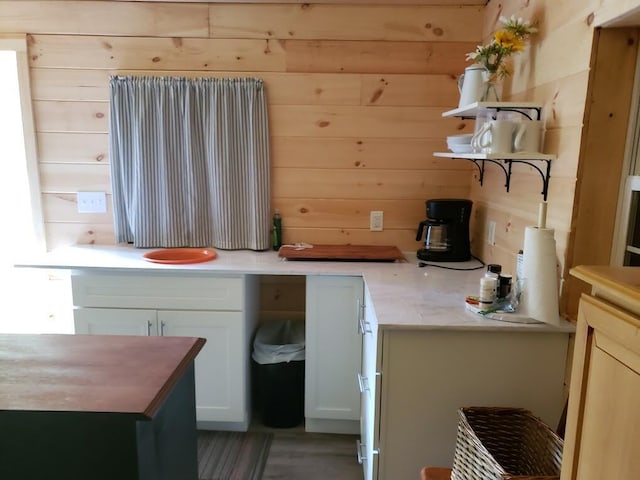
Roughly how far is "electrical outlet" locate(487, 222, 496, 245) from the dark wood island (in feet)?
5.29

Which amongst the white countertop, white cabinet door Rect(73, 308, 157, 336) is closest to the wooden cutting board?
the white countertop

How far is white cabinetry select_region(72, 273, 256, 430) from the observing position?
2.34 meters

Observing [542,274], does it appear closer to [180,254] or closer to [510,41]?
[510,41]

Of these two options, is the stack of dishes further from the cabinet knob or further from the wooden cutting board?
the cabinet knob

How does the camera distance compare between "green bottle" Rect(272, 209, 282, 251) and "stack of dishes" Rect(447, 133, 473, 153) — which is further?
"green bottle" Rect(272, 209, 282, 251)

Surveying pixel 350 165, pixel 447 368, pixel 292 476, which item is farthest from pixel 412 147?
pixel 292 476

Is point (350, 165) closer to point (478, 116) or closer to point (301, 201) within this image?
point (301, 201)

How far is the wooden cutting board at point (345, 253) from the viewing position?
249 cm

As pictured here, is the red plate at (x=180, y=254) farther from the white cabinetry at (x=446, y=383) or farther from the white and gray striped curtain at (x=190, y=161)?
the white cabinetry at (x=446, y=383)

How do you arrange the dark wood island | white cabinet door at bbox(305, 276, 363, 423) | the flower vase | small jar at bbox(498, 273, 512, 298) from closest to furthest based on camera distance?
1. the dark wood island
2. small jar at bbox(498, 273, 512, 298)
3. the flower vase
4. white cabinet door at bbox(305, 276, 363, 423)

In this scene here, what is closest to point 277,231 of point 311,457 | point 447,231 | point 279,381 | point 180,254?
point 180,254

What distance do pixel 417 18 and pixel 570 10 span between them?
1.08m

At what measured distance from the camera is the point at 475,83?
2029 mm

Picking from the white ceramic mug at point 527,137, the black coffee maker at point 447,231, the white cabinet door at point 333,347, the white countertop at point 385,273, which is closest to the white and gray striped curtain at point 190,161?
the white countertop at point 385,273
